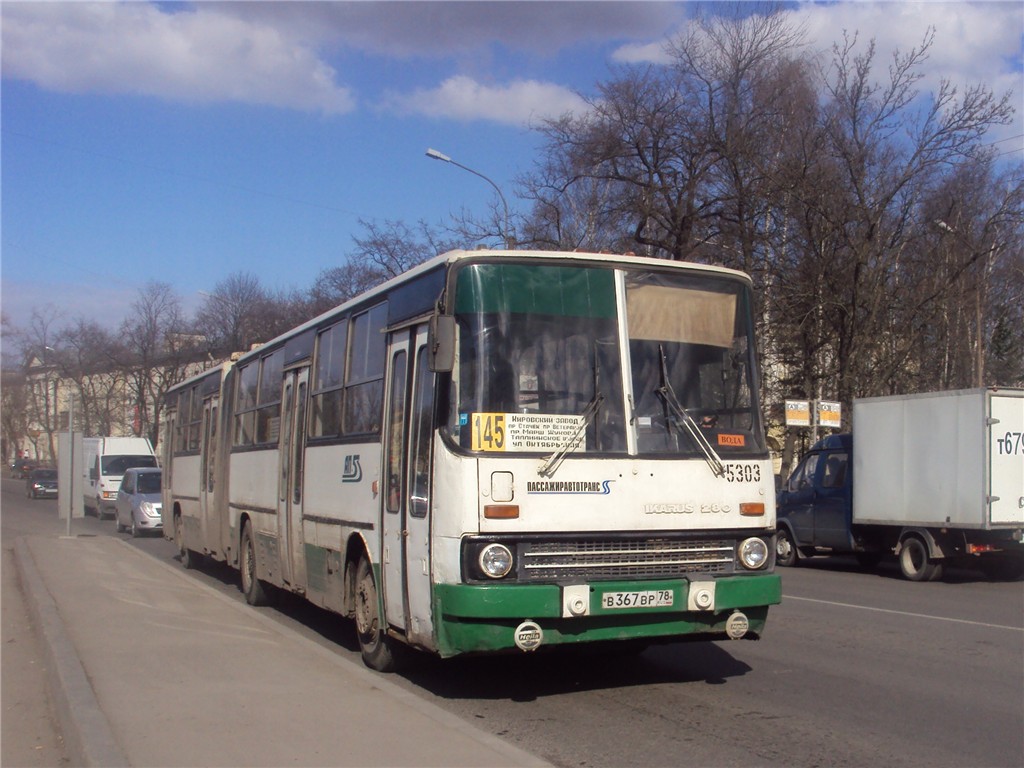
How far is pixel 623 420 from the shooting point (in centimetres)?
747

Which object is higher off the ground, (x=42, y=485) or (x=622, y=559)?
(x=622, y=559)

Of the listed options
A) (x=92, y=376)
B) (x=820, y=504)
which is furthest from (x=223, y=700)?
(x=92, y=376)

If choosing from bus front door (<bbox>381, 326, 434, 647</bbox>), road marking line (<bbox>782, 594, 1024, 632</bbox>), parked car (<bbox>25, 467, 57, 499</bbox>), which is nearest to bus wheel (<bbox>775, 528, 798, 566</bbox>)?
road marking line (<bbox>782, 594, 1024, 632</bbox>)

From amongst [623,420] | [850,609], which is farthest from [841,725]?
[850,609]

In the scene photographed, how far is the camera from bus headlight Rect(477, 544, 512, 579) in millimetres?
6949

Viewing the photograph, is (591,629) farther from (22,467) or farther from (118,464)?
(22,467)

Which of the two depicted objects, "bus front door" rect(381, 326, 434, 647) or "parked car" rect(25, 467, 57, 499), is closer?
"bus front door" rect(381, 326, 434, 647)

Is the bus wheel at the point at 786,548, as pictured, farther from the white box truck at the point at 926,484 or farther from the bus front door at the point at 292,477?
the bus front door at the point at 292,477

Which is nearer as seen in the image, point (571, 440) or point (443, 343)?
point (443, 343)

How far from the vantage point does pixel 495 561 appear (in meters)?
6.97

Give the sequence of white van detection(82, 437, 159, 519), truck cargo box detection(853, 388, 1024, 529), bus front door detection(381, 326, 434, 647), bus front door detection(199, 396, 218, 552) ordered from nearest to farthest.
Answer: bus front door detection(381, 326, 434, 647), truck cargo box detection(853, 388, 1024, 529), bus front door detection(199, 396, 218, 552), white van detection(82, 437, 159, 519)

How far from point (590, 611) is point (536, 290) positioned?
7.42ft

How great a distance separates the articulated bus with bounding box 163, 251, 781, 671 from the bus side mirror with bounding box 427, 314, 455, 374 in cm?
1

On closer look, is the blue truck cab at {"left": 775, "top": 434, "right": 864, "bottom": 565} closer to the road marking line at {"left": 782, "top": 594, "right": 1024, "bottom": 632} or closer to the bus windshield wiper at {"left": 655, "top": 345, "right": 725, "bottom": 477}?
the road marking line at {"left": 782, "top": 594, "right": 1024, "bottom": 632}
